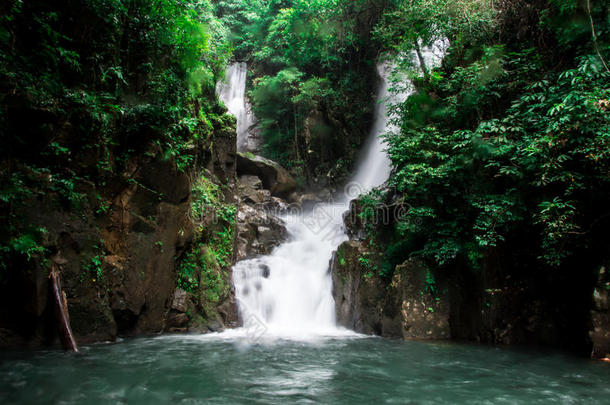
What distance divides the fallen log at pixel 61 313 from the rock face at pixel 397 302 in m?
6.04

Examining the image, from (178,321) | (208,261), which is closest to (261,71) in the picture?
(208,261)

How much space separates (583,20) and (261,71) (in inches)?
691

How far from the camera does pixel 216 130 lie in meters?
12.2

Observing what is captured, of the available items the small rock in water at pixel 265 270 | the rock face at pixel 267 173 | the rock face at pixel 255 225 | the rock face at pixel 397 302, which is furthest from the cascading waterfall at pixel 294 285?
the rock face at pixel 267 173

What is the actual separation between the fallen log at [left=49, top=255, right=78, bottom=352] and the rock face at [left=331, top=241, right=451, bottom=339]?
6.04m

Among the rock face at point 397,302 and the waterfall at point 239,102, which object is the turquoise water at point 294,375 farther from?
the waterfall at point 239,102

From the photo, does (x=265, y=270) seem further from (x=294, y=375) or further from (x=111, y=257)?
(x=294, y=375)

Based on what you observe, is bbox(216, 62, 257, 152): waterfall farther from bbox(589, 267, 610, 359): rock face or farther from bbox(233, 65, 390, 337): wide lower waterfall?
bbox(589, 267, 610, 359): rock face

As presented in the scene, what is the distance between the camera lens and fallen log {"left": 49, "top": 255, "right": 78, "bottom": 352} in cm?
582

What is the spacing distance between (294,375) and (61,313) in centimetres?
390

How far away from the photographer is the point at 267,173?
16391 mm

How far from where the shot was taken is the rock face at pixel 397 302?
26.0 feet

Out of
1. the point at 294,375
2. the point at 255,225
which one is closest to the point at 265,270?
the point at 255,225

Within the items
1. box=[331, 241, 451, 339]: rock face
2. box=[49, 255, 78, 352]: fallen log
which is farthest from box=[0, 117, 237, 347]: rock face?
box=[331, 241, 451, 339]: rock face
